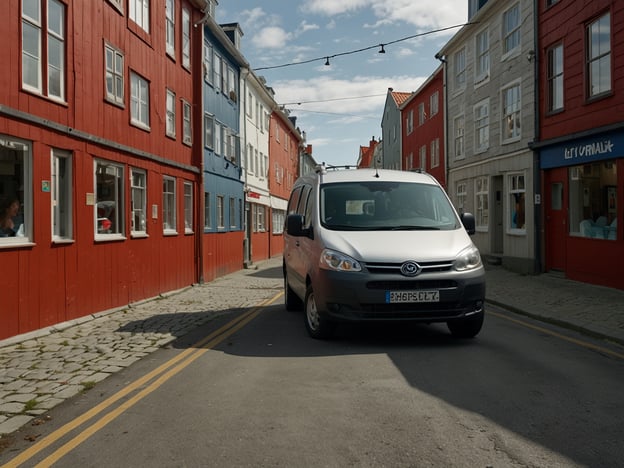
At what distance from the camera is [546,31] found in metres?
17.4

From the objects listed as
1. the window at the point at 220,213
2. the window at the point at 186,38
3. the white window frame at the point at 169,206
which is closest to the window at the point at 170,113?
the white window frame at the point at 169,206

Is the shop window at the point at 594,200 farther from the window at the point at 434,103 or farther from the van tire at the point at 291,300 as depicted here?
the window at the point at 434,103

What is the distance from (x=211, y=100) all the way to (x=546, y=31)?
1126 cm

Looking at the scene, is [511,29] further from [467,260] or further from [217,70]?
[467,260]

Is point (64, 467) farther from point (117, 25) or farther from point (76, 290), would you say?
point (117, 25)

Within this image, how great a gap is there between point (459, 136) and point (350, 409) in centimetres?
2290

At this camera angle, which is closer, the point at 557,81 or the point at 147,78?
the point at 147,78

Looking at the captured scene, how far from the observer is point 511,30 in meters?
20.2

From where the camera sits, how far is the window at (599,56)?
14.2 meters

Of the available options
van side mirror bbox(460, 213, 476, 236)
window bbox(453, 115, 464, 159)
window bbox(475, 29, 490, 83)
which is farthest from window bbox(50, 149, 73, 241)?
window bbox(453, 115, 464, 159)

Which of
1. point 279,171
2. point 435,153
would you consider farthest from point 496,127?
point 279,171

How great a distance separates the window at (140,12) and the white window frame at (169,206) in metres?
3.94

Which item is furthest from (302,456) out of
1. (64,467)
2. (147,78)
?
(147,78)

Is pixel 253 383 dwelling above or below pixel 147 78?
below
